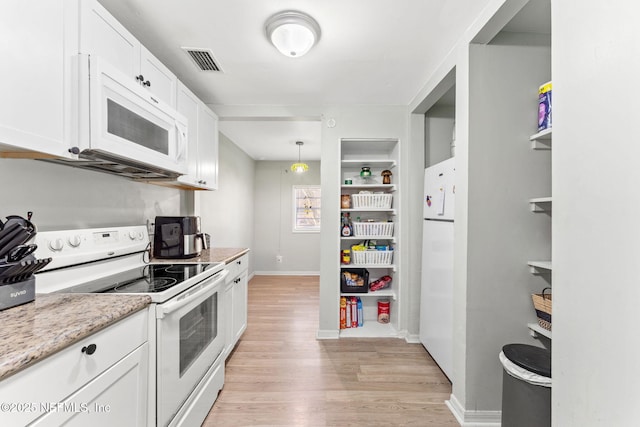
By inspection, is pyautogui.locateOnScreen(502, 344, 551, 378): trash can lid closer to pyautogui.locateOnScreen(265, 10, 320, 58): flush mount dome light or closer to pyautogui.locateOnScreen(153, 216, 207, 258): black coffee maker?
pyautogui.locateOnScreen(265, 10, 320, 58): flush mount dome light

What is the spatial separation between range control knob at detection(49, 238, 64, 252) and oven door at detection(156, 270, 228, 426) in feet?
2.14

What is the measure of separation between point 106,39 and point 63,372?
1490 millimetres

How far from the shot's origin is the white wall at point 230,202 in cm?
355

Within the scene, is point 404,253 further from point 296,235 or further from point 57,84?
point 296,235

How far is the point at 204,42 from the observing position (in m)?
1.84

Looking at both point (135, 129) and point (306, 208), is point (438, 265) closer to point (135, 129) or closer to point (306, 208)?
point (135, 129)

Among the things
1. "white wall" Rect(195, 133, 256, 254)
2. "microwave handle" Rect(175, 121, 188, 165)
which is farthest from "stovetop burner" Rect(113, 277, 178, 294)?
"white wall" Rect(195, 133, 256, 254)

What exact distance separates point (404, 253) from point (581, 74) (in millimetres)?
2139

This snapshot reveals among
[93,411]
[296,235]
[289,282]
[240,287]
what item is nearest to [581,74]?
[93,411]

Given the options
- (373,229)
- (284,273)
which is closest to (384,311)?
(373,229)

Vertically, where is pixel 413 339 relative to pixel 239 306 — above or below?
below

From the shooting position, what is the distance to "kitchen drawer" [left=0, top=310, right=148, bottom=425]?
0.65 meters

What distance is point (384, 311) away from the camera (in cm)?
311

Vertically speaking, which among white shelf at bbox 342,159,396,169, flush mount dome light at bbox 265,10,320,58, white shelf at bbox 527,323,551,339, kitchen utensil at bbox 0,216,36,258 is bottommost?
white shelf at bbox 527,323,551,339
